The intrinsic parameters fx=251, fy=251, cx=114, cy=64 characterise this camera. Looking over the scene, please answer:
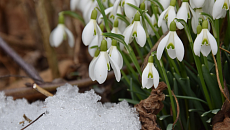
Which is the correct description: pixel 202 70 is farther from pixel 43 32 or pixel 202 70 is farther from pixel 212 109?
pixel 43 32

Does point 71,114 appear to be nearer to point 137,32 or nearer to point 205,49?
point 137,32

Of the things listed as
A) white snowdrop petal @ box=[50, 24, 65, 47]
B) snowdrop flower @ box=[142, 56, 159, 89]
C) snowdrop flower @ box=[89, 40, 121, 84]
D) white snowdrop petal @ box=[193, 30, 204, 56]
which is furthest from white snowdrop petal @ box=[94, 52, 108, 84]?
white snowdrop petal @ box=[50, 24, 65, 47]

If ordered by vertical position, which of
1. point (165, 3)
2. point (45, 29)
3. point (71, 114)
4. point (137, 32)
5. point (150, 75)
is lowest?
point (71, 114)

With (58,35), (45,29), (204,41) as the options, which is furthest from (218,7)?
(45,29)

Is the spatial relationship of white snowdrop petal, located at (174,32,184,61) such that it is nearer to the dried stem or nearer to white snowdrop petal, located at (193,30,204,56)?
white snowdrop petal, located at (193,30,204,56)

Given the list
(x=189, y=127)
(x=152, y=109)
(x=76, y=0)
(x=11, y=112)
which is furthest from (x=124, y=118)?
(x=76, y=0)

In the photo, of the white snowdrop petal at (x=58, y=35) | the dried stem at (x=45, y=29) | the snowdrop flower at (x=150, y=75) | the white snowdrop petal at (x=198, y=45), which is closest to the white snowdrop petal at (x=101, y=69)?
the snowdrop flower at (x=150, y=75)
